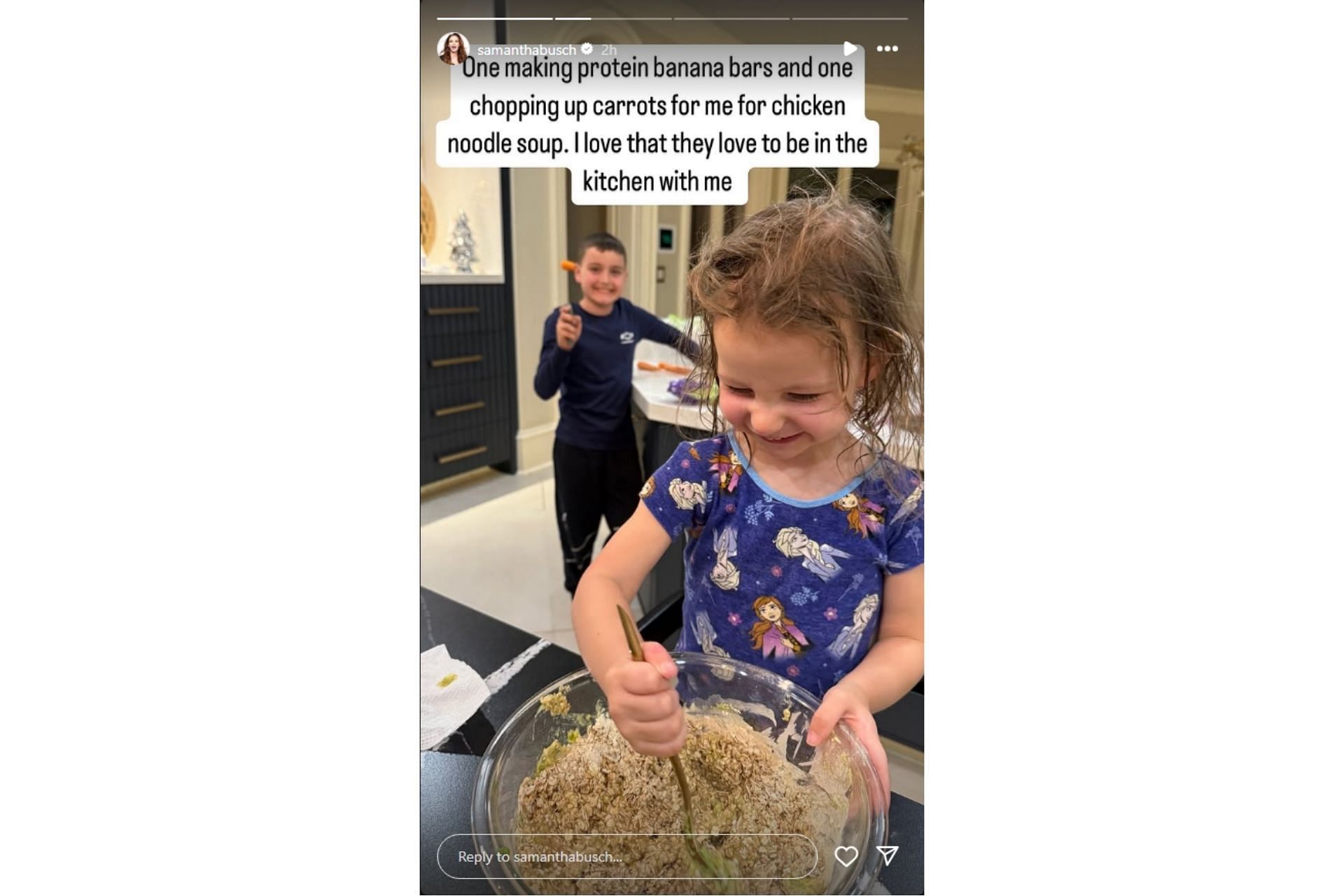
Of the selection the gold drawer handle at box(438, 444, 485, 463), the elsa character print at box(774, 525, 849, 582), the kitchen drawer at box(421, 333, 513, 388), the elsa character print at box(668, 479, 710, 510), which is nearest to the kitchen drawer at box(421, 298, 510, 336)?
the kitchen drawer at box(421, 333, 513, 388)

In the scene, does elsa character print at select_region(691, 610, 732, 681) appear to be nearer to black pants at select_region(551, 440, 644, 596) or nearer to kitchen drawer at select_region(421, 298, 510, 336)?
black pants at select_region(551, 440, 644, 596)

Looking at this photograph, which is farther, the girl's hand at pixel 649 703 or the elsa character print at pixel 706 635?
the elsa character print at pixel 706 635

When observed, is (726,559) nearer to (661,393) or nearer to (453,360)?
(661,393)

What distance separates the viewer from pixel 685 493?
2.24ft

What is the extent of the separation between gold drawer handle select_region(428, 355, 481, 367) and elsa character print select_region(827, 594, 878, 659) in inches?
16.2

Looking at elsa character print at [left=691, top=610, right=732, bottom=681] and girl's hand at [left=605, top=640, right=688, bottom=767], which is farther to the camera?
elsa character print at [left=691, top=610, right=732, bottom=681]

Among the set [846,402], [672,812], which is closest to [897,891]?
[672,812]

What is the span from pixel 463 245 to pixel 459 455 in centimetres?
19

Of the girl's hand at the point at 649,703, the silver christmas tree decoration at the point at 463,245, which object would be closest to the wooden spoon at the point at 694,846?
the girl's hand at the point at 649,703

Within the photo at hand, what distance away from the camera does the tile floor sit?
2.22ft

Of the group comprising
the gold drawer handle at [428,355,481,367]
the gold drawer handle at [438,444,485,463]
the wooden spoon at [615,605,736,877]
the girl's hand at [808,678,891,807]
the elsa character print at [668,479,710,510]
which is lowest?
the wooden spoon at [615,605,736,877]

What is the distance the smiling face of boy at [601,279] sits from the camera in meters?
0.67

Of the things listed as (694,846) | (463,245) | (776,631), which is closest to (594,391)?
(463,245)

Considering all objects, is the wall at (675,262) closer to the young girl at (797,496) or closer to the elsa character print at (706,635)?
the young girl at (797,496)
